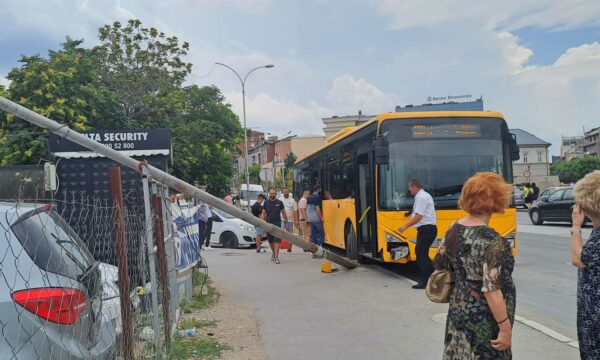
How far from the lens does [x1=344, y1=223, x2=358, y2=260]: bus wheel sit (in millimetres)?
12781

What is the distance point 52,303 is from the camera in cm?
318

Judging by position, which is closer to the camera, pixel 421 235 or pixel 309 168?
pixel 421 235

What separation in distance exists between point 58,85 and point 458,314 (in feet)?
71.4

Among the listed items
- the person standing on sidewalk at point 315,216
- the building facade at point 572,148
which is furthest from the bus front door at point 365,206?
the building facade at point 572,148

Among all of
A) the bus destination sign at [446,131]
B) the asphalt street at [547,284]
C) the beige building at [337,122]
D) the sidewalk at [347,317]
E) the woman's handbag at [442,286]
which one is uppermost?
the beige building at [337,122]

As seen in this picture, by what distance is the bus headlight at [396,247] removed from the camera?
1039 cm

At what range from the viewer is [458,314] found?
345cm

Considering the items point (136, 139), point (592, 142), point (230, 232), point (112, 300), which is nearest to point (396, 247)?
point (136, 139)

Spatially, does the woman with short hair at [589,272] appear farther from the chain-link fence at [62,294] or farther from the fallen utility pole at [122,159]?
the fallen utility pole at [122,159]

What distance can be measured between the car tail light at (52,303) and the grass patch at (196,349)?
2.48 metres

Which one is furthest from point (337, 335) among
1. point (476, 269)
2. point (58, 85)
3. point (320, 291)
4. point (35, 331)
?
point (58, 85)

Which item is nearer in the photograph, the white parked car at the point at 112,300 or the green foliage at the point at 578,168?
the white parked car at the point at 112,300

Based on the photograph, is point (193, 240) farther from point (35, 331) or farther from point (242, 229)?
point (242, 229)

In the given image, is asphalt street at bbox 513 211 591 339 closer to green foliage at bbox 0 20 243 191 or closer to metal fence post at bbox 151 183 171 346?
metal fence post at bbox 151 183 171 346
